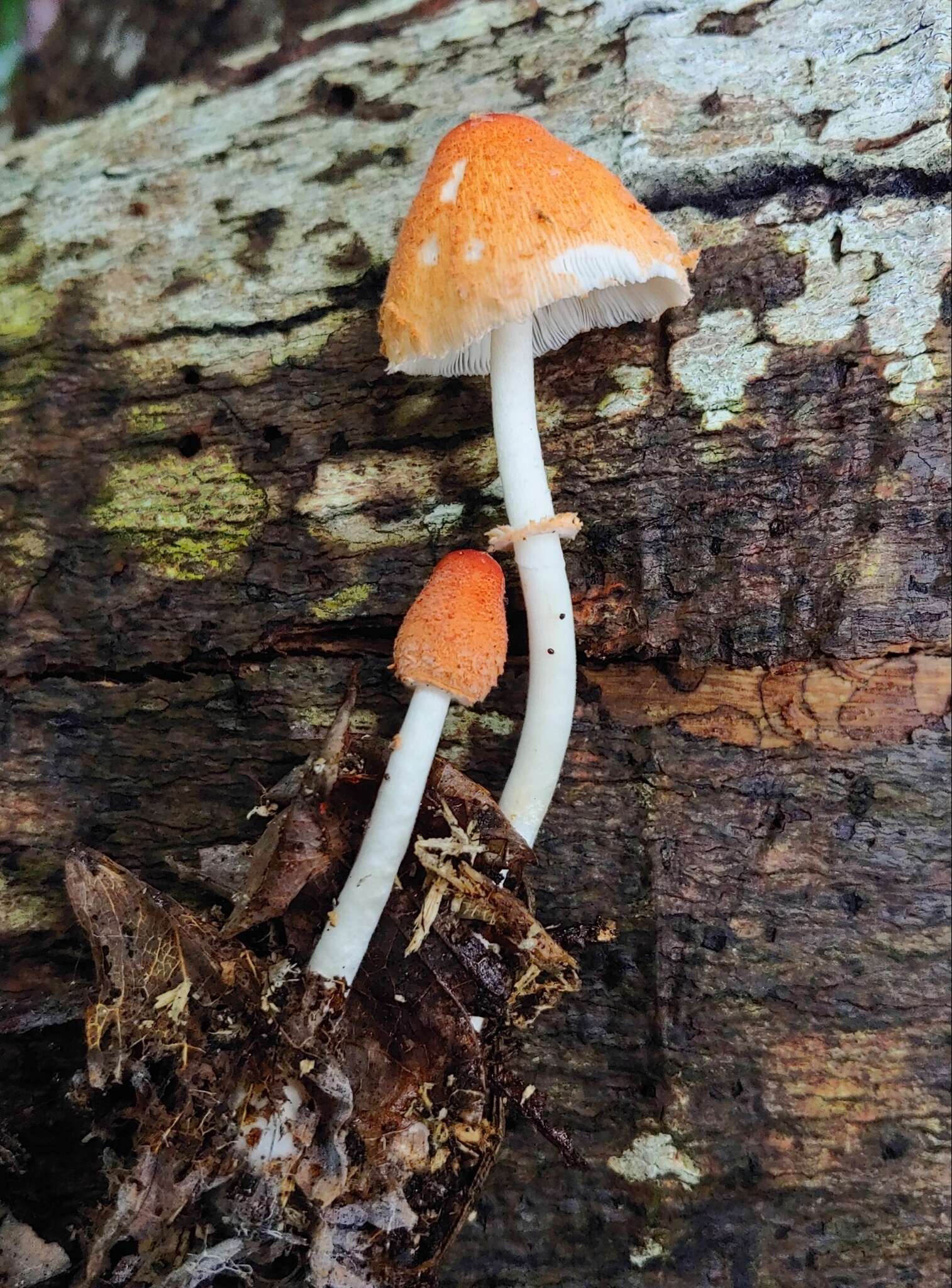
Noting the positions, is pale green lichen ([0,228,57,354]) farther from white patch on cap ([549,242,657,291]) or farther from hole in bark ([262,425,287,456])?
white patch on cap ([549,242,657,291])

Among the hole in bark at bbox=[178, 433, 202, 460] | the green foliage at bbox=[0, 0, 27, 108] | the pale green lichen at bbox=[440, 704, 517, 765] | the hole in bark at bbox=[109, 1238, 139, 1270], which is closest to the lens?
the hole in bark at bbox=[109, 1238, 139, 1270]

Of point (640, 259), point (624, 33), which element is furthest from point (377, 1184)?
point (624, 33)

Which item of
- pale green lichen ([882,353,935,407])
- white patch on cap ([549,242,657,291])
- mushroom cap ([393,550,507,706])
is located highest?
white patch on cap ([549,242,657,291])

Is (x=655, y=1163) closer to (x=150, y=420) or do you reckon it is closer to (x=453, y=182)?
(x=453, y=182)

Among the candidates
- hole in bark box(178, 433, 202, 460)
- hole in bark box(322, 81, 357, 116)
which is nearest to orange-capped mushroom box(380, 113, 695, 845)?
hole in bark box(178, 433, 202, 460)

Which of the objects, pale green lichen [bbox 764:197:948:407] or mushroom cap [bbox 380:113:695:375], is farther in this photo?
pale green lichen [bbox 764:197:948:407]

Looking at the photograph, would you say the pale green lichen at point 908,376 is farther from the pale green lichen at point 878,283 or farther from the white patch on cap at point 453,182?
the white patch on cap at point 453,182

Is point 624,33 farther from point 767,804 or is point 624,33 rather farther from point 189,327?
point 767,804
